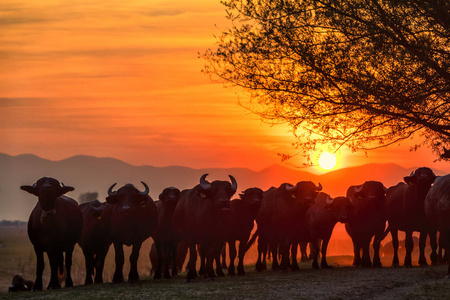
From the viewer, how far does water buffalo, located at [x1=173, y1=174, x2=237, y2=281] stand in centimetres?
2467

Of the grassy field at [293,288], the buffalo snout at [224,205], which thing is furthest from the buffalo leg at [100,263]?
the buffalo snout at [224,205]

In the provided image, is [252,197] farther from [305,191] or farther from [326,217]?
[326,217]

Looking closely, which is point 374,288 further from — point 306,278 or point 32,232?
point 32,232

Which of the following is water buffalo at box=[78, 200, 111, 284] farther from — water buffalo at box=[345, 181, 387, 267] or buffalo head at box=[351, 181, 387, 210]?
buffalo head at box=[351, 181, 387, 210]

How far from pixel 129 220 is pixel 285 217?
6.29 metres

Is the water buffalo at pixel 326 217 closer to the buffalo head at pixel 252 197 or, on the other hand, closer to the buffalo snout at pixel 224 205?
the buffalo head at pixel 252 197

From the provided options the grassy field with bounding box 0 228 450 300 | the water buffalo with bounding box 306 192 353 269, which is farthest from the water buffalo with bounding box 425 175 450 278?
the water buffalo with bounding box 306 192 353 269

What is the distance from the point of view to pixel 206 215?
25.2 metres

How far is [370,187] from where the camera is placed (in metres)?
29.9

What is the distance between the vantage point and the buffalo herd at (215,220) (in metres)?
24.5

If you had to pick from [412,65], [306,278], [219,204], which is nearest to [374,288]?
[306,278]

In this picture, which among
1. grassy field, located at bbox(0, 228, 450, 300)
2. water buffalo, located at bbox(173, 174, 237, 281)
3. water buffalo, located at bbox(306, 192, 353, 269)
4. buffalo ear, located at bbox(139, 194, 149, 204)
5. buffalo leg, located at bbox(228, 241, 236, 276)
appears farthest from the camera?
water buffalo, located at bbox(306, 192, 353, 269)

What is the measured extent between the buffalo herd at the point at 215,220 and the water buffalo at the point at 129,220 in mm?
30

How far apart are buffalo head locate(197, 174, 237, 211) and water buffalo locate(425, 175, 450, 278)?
6074 mm
